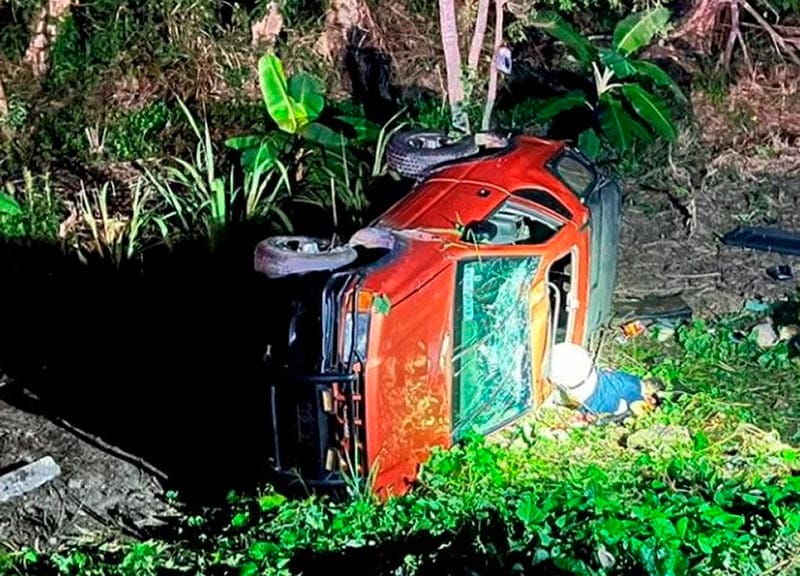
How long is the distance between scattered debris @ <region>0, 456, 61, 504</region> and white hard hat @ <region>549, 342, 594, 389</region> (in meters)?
2.57

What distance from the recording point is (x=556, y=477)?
6.33 meters

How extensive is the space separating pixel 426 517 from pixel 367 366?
2.26ft

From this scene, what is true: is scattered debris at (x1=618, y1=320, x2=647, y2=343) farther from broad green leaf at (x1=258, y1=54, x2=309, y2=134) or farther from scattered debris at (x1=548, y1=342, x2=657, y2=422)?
broad green leaf at (x1=258, y1=54, x2=309, y2=134)

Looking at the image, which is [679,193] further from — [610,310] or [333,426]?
[333,426]

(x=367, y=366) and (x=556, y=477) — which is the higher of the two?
(x=367, y=366)

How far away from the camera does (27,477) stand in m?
6.88

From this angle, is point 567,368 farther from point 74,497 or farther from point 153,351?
point 153,351

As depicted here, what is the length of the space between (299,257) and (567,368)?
5.43 ft

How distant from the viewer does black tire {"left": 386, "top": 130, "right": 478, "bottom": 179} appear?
301 inches

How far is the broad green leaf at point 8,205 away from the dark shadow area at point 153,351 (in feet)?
0.82

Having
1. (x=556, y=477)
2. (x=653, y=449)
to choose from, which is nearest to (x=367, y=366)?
(x=556, y=477)

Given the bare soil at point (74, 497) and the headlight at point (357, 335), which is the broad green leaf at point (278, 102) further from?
the headlight at point (357, 335)

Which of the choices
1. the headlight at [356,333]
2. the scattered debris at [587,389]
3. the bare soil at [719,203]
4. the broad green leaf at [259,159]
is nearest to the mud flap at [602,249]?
the scattered debris at [587,389]

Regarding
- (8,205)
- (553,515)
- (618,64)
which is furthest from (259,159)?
(553,515)
